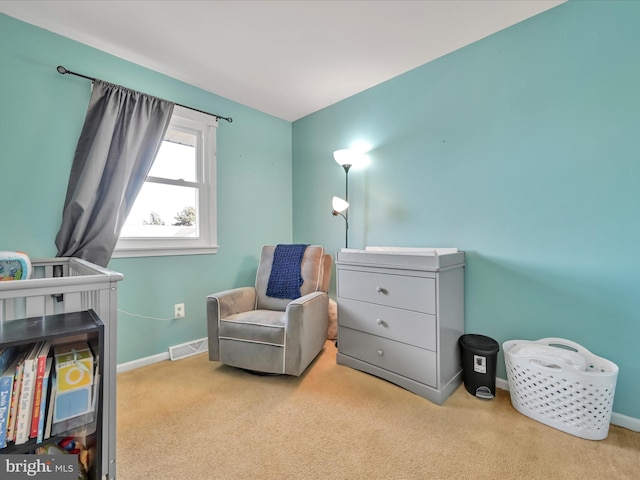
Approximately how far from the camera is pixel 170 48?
1.97m

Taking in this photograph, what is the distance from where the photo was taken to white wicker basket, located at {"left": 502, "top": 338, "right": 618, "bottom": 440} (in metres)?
1.33

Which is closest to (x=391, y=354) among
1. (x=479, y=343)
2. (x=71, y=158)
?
(x=479, y=343)

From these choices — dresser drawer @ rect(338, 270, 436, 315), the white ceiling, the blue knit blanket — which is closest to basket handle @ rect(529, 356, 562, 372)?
dresser drawer @ rect(338, 270, 436, 315)

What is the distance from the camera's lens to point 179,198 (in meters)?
2.43

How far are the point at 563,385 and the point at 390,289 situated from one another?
974 mm

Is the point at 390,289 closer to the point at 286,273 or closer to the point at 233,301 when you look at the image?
the point at 286,273

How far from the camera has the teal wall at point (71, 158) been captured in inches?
66.7

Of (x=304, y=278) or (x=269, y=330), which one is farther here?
(x=304, y=278)

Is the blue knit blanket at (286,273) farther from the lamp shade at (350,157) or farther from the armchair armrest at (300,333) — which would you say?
the lamp shade at (350,157)

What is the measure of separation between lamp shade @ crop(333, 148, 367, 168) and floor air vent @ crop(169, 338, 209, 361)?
203 centimetres

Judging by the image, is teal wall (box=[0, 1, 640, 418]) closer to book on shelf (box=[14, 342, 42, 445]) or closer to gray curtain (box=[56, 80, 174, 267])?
gray curtain (box=[56, 80, 174, 267])

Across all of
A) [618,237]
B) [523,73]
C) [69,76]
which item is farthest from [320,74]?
[618,237]

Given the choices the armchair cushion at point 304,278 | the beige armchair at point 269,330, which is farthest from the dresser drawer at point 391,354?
the armchair cushion at point 304,278

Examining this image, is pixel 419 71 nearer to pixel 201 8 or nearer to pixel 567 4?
pixel 567 4
